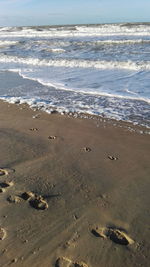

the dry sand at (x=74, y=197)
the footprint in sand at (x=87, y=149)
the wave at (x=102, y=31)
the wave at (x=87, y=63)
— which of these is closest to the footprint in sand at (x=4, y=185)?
the dry sand at (x=74, y=197)

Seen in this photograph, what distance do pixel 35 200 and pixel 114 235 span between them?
1.07m

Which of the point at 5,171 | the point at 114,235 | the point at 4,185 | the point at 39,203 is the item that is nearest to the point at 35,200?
the point at 39,203

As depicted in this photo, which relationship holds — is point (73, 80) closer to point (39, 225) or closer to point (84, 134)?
point (84, 134)

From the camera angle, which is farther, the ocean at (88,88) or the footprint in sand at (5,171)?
the ocean at (88,88)

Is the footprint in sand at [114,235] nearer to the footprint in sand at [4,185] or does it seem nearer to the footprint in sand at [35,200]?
the footprint in sand at [35,200]

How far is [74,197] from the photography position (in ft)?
12.3

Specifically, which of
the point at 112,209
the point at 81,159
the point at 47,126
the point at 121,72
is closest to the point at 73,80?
the point at 121,72

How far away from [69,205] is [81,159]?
1.32 metres

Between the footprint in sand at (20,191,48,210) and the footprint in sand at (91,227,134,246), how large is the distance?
28.0 inches

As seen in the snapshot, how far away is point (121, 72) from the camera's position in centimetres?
1212

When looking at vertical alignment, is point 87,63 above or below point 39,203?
below

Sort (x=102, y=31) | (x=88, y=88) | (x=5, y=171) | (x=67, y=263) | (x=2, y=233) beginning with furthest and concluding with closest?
(x=102, y=31), (x=88, y=88), (x=5, y=171), (x=2, y=233), (x=67, y=263)

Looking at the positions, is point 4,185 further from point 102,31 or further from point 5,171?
point 102,31

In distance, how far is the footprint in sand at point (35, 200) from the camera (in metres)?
3.57
